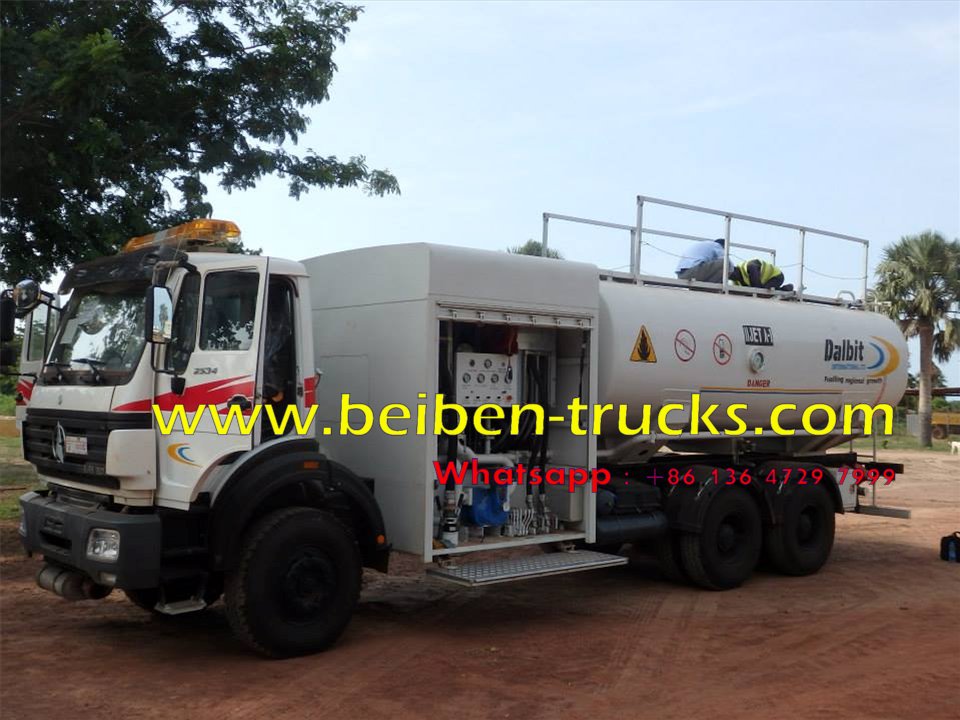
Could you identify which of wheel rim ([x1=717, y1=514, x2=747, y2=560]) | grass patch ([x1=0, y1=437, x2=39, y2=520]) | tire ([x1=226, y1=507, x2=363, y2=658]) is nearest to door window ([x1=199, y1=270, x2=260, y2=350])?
tire ([x1=226, y1=507, x2=363, y2=658])

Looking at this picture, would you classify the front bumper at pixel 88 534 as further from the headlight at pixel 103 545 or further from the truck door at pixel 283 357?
the truck door at pixel 283 357

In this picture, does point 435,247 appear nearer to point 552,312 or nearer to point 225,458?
point 552,312

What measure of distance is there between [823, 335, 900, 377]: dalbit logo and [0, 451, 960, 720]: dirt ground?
8.13 ft

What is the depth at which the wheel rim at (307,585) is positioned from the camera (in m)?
6.49

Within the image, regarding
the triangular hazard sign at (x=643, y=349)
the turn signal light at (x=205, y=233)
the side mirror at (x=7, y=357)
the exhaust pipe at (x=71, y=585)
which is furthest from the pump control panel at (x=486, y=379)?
the side mirror at (x=7, y=357)

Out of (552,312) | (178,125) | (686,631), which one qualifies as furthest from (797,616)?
(178,125)

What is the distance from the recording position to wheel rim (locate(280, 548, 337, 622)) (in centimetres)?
649

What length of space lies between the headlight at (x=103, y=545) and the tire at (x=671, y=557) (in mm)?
5542

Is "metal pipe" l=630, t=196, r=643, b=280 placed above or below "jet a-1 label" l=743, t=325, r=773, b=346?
above

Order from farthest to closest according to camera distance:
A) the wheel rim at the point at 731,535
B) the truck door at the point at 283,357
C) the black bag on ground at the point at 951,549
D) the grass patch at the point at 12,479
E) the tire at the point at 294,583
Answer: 1. the grass patch at the point at 12,479
2. the black bag on ground at the point at 951,549
3. the wheel rim at the point at 731,535
4. the truck door at the point at 283,357
5. the tire at the point at 294,583

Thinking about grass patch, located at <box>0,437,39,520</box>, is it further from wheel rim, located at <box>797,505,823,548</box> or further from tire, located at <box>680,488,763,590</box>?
wheel rim, located at <box>797,505,823,548</box>

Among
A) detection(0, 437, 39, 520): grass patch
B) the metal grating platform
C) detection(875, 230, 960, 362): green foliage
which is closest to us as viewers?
the metal grating platform

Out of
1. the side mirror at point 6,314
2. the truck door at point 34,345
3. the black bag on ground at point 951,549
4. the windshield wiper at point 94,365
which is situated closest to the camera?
the windshield wiper at point 94,365

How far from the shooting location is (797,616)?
27.6 feet
